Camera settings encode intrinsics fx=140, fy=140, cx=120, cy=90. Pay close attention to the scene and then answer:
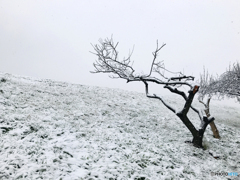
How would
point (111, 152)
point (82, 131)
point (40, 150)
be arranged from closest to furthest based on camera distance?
1. point (40, 150)
2. point (111, 152)
3. point (82, 131)

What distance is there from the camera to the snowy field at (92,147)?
4.14 metres

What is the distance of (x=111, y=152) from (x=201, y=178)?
327 centimetres

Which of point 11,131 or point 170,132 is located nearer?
point 11,131

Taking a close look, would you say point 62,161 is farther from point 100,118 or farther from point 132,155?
point 100,118

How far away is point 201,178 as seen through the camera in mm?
4887

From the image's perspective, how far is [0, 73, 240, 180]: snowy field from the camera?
13.6 feet

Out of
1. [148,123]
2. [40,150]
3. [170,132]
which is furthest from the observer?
[148,123]

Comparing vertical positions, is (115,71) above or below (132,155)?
above

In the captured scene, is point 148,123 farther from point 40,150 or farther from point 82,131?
point 40,150

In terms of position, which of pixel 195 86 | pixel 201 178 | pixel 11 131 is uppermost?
pixel 195 86

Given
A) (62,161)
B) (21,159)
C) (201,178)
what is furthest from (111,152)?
(201,178)

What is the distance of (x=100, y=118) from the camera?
28.3ft

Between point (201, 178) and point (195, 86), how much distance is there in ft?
12.9

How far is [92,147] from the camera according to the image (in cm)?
544
